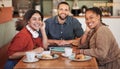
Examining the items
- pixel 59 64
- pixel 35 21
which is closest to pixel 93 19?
pixel 35 21

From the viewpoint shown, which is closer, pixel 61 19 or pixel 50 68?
pixel 50 68

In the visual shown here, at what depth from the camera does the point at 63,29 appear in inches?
136

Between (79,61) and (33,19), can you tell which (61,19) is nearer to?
(33,19)

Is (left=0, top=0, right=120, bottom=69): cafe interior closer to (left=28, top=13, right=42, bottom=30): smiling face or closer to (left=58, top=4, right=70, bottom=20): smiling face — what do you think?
(left=58, top=4, right=70, bottom=20): smiling face

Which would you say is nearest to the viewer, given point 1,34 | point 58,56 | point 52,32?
point 58,56

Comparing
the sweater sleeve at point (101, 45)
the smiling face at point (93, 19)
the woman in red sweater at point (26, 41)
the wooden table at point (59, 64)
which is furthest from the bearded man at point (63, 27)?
the wooden table at point (59, 64)

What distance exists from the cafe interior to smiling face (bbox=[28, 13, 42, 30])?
1068 mm

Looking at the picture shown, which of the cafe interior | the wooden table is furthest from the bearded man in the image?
the wooden table

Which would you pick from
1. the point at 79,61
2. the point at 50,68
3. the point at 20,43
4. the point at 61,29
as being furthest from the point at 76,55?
the point at 61,29

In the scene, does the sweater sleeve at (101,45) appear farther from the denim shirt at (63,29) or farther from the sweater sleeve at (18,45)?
the denim shirt at (63,29)

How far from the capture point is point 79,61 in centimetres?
211

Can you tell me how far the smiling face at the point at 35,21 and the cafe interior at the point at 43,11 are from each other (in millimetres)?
1068

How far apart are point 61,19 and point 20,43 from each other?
1183mm

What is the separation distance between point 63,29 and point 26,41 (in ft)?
3.57
